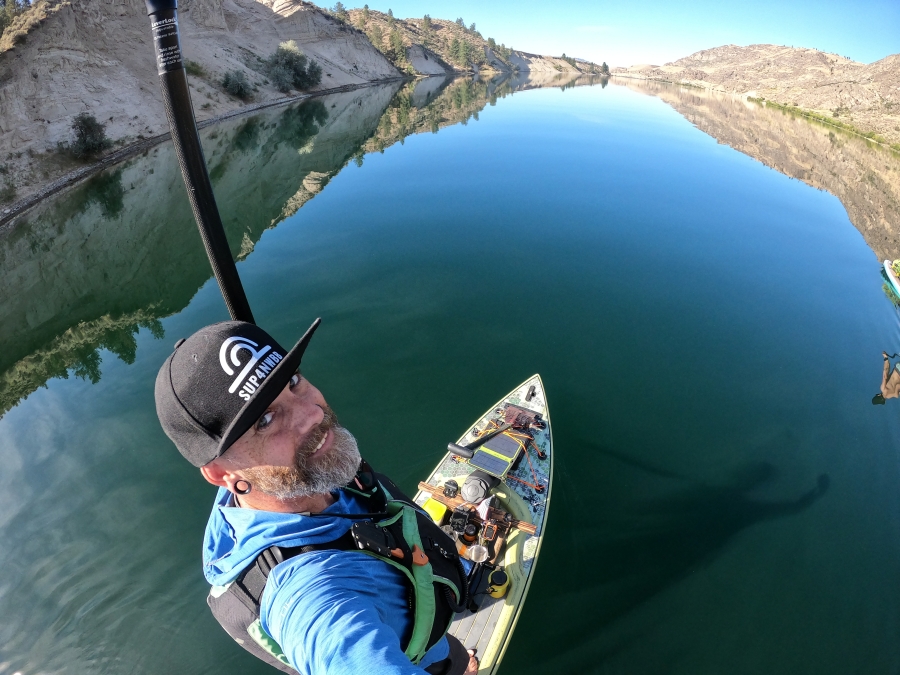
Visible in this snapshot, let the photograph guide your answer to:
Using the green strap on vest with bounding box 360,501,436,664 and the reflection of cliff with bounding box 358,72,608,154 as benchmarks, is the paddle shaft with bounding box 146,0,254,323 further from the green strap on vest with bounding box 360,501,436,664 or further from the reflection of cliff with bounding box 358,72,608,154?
the reflection of cliff with bounding box 358,72,608,154

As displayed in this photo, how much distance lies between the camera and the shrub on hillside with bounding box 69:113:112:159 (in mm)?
32253

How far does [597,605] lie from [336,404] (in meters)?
7.95

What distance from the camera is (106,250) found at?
22.3 m

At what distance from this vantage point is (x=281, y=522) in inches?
91.9

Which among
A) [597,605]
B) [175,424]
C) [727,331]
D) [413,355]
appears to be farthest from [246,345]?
[727,331]

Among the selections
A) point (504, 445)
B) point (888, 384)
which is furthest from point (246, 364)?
point (888, 384)

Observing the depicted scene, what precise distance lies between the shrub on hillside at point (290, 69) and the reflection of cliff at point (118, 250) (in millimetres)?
33010

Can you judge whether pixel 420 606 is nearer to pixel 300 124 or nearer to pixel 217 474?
pixel 217 474

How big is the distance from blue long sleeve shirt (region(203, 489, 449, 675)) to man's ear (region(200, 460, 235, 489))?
0.65ft

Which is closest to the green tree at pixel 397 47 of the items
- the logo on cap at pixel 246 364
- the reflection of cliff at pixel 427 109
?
the reflection of cliff at pixel 427 109

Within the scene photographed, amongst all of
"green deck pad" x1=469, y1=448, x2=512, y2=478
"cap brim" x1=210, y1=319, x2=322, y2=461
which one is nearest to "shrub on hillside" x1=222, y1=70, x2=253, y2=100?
"green deck pad" x1=469, y1=448, x2=512, y2=478

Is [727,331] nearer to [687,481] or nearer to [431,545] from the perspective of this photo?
[687,481]

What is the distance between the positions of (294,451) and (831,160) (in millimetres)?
57900

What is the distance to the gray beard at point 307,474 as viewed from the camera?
236cm
